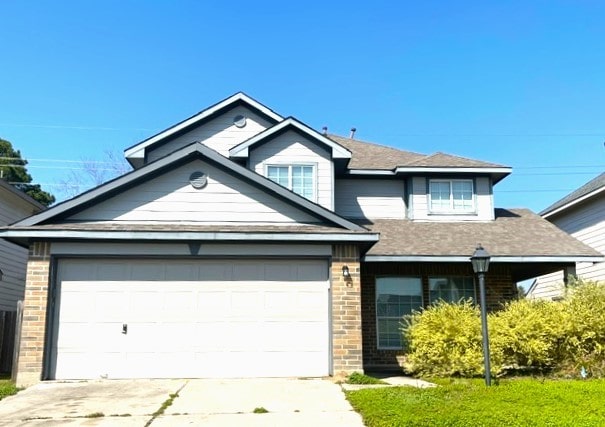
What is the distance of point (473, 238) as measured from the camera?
47.5ft

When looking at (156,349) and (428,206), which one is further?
(428,206)

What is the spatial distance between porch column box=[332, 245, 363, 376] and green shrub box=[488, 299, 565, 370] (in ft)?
9.31

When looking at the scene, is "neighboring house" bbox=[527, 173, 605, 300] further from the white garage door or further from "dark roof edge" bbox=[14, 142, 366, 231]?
the white garage door

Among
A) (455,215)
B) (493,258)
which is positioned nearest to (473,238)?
(493,258)

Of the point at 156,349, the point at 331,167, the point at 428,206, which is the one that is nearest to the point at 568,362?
the point at 428,206

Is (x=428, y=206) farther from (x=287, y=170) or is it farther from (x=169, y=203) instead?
(x=169, y=203)

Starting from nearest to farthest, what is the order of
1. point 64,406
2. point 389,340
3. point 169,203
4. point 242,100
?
1. point 64,406
2. point 169,203
3. point 389,340
4. point 242,100

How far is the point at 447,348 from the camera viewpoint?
37.2 feet

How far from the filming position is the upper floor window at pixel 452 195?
1612 cm

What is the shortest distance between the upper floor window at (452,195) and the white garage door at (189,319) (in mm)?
6052

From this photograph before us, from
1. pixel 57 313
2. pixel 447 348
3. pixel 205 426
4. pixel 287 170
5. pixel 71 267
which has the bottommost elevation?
pixel 205 426

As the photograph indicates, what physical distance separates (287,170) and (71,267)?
6.45 meters

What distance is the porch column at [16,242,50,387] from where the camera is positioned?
10.3 meters

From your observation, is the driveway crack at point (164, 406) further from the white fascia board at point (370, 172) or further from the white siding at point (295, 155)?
the white fascia board at point (370, 172)
